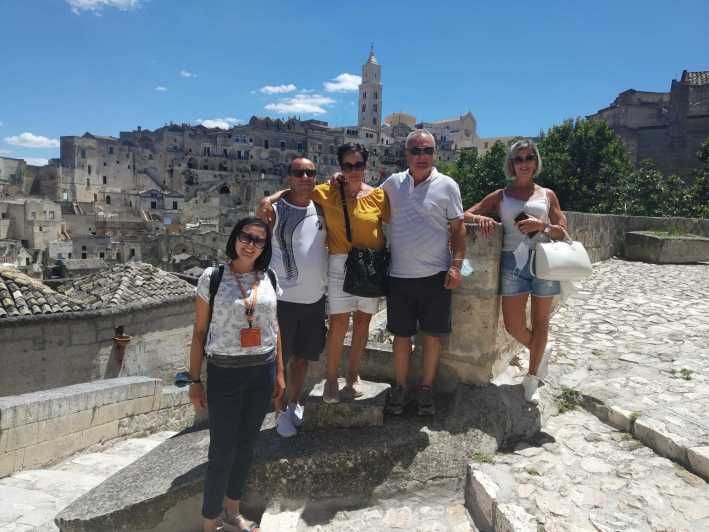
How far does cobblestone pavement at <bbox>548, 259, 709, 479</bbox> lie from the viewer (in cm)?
344

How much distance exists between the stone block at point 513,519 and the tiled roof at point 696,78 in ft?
187

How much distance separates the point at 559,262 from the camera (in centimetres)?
359

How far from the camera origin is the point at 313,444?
3.36 meters

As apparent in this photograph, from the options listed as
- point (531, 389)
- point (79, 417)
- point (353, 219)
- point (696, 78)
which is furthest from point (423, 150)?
point (696, 78)

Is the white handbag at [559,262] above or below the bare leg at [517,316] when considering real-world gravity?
above

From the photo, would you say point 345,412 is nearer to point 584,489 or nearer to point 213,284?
point 213,284

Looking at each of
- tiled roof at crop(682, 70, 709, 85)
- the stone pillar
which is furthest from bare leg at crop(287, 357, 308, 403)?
tiled roof at crop(682, 70, 709, 85)

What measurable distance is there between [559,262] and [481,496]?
1746 mm

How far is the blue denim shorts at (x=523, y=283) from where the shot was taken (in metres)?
3.77

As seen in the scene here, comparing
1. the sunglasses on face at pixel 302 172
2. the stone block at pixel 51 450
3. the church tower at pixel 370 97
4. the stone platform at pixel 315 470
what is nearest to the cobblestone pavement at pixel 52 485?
the stone block at pixel 51 450

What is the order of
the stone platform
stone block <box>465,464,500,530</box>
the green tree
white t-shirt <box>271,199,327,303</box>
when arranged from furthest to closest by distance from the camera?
1. the green tree
2. white t-shirt <box>271,199,327,303</box>
3. the stone platform
4. stone block <box>465,464,500,530</box>

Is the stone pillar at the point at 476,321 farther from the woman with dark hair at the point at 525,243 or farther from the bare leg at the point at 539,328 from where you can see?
the bare leg at the point at 539,328

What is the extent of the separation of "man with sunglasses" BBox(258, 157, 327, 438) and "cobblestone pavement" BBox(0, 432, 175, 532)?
6.63 feet

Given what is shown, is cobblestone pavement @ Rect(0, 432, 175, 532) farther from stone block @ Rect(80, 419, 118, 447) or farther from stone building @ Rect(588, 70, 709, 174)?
stone building @ Rect(588, 70, 709, 174)
